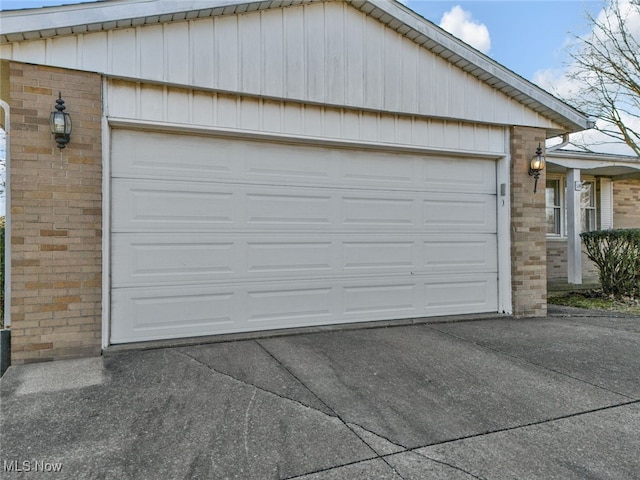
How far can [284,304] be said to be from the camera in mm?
4934

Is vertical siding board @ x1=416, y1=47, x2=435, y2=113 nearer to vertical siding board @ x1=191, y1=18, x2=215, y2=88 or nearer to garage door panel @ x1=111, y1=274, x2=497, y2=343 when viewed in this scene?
garage door panel @ x1=111, y1=274, x2=497, y2=343

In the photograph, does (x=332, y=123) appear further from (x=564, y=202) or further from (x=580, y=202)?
(x=580, y=202)

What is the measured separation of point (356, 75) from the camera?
16.6ft

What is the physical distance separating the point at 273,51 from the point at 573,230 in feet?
26.7

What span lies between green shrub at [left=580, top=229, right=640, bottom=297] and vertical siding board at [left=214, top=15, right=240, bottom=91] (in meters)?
7.99

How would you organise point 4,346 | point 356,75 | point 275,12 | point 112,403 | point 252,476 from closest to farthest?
point 252,476 → point 112,403 → point 4,346 → point 275,12 → point 356,75

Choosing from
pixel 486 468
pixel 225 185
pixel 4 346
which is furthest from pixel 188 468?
pixel 225 185

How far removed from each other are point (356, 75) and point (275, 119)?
4.07 ft

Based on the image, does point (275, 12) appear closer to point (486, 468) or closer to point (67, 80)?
point (67, 80)

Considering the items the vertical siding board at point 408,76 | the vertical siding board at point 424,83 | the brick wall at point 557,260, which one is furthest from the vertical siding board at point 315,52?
the brick wall at point 557,260

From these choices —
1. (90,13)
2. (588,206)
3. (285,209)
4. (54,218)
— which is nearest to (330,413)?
(285,209)

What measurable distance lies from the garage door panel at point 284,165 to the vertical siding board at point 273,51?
0.67 meters

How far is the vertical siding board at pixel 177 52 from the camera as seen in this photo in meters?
4.22

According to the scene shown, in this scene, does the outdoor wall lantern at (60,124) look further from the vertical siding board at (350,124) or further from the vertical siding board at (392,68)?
the vertical siding board at (392,68)
